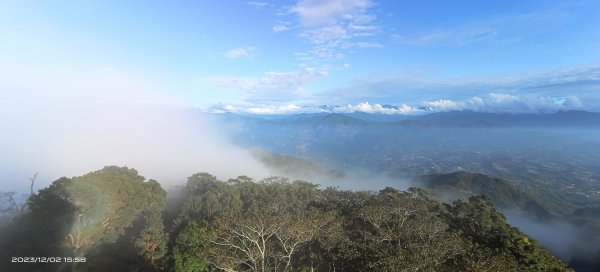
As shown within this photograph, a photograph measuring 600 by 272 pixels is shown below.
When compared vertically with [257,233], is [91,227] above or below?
below

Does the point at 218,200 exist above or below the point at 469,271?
below

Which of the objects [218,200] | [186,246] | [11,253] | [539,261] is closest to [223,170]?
[218,200]

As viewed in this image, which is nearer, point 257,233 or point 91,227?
point 257,233

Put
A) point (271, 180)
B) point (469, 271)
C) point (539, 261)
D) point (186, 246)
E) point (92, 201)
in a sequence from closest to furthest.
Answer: point (469, 271) < point (539, 261) < point (186, 246) < point (92, 201) < point (271, 180)

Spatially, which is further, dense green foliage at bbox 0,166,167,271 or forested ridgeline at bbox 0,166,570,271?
dense green foliage at bbox 0,166,167,271

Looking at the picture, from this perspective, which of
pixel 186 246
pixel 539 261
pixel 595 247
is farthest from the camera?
pixel 595 247

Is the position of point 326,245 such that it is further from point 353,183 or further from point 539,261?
point 353,183

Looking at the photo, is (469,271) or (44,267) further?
(44,267)

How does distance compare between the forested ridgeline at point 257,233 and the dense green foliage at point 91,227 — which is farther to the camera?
the dense green foliage at point 91,227
